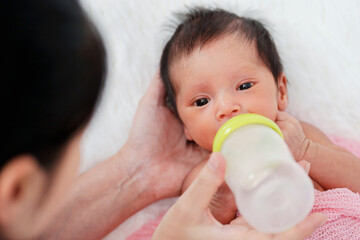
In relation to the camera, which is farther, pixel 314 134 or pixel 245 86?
pixel 314 134

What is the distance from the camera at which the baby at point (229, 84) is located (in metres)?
1.35

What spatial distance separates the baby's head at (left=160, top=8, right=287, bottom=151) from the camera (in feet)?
4.38

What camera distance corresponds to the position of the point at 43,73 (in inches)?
25.2

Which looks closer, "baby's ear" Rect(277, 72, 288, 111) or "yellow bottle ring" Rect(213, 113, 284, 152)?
"yellow bottle ring" Rect(213, 113, 284, 152)

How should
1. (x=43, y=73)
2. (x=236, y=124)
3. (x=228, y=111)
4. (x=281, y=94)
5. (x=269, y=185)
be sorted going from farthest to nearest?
(x=281, y=94)
(x=228, y=111)
(x=236, y=124)
(x=269, y=185)
(x=43, y=73)

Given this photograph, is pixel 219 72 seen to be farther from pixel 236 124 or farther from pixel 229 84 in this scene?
pixel 236 124

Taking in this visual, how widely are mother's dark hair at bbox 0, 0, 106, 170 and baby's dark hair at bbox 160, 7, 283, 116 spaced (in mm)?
738

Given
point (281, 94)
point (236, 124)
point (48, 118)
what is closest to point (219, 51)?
point (281, 94)

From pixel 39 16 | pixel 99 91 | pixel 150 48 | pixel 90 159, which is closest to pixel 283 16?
pixel 150 48

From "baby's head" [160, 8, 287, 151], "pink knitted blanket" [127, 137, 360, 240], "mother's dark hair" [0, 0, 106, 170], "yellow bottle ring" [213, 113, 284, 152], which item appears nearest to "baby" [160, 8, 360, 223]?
"baby's head" [160, 8, 287, 151]

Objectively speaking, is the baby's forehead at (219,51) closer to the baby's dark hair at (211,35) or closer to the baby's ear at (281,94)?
the baby's dark hair at (211,35)

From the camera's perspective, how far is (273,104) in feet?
4.54

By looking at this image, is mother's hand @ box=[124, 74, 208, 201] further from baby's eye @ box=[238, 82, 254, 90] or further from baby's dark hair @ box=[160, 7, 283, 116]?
baby's eye @ box=[238, 82, 254, 90]

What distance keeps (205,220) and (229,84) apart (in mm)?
488
